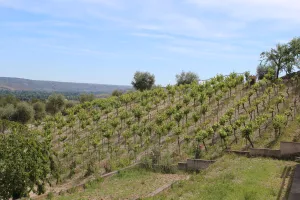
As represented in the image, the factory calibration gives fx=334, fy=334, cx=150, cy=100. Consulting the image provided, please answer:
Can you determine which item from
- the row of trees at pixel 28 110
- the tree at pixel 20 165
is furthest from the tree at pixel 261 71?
the row of trees at pixel 28 110

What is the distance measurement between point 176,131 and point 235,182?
8.06m

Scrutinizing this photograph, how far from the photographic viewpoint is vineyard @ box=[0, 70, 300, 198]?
61.3 ft

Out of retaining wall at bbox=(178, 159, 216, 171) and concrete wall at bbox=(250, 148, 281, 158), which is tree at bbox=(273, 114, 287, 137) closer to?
concrete wall at bbox=(250, 148, 281, 158)

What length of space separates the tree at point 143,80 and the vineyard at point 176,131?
18.8 meters

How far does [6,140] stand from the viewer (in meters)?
13.4

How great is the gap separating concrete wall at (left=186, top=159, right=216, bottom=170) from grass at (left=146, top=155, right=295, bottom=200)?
2.37 ft

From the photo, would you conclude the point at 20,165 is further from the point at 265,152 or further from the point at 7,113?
the point at 7,113

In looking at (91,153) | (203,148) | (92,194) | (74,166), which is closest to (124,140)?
(91,153)

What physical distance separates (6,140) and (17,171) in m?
1.52

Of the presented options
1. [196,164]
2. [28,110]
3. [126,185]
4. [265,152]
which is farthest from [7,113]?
[265,152]

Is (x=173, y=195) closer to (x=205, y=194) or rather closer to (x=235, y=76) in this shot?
(x=205, y=194)

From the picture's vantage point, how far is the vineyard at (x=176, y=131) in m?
18.7

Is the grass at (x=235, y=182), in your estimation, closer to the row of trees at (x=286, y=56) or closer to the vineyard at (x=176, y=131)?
the vineyard at (x=176, y=131)

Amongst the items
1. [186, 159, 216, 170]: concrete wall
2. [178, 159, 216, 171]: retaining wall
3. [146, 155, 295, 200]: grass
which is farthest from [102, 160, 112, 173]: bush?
[146, 155, 295, 200]: grass
